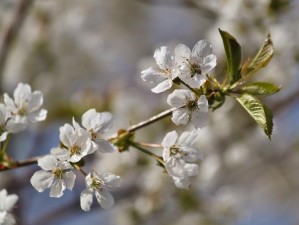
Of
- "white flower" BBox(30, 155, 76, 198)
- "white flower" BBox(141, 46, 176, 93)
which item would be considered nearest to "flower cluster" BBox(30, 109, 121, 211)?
"white flower" BBox(30, 155, 76, 198)

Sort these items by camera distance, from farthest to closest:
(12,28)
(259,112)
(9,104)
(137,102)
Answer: (137,102), (12,28), (9,104), (259,112)

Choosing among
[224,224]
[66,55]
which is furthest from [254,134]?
[66,55]

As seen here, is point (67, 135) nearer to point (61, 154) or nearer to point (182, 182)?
point (61, 154)

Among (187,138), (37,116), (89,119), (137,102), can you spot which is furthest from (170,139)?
(137,102)

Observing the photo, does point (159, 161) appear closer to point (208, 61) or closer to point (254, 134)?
point (208, 61)

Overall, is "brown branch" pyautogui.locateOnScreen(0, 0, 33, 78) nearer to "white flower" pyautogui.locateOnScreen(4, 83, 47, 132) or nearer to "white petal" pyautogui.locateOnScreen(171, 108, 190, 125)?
"white flower" pyautogui.locateOnScreen(4, 83, 47, 132)

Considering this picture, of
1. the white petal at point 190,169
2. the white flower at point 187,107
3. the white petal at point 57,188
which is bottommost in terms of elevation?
the white petal at point 57,188

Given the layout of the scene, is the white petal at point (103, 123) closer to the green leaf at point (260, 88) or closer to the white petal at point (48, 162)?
the white petal at point (48, 162)

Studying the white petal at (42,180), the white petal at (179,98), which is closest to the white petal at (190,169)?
the white petal at (179,98)

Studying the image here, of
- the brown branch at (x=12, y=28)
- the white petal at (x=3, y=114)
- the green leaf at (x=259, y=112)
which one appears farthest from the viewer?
the brown branch at (x=12, y=28)
